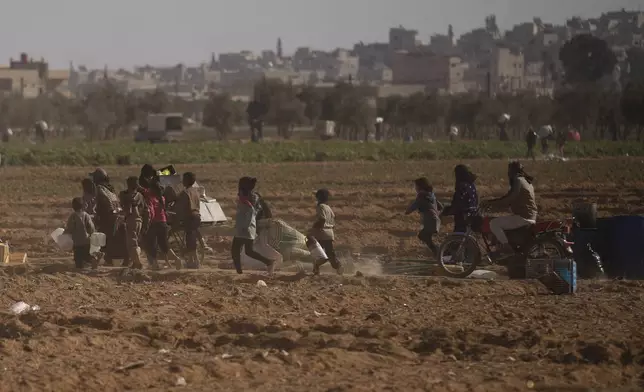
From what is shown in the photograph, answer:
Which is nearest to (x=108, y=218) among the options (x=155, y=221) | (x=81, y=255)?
(x=81, y=255)

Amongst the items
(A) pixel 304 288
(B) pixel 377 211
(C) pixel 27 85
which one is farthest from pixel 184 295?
(C) pixel 27 85

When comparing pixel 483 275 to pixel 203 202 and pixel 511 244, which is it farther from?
pixel 203 202

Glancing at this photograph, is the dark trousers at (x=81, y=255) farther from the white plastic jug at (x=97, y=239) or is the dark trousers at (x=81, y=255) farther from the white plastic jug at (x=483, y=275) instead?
the white plastic jug at (x=483, y=275)

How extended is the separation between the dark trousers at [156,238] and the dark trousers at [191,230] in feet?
0.85

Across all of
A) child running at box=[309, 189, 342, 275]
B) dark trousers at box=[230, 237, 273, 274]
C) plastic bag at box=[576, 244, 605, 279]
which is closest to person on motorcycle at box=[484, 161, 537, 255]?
plastic bag at box=[576, 244, 605, 279]

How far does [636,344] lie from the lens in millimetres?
11539

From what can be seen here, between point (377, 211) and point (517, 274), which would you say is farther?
point (377, 211)

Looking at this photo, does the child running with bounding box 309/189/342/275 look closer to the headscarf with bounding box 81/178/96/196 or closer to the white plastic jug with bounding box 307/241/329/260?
the white plastic jug with bounding box 307/241/329/260

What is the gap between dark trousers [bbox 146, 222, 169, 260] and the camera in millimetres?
17094

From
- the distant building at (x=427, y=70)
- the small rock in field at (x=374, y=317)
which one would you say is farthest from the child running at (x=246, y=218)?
the distant building at (x=427, y=70)

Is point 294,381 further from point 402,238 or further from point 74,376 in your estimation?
point 402,238

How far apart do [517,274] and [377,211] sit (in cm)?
1108

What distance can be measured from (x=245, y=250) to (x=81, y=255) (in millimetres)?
2204

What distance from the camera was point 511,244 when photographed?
15.9 metres
